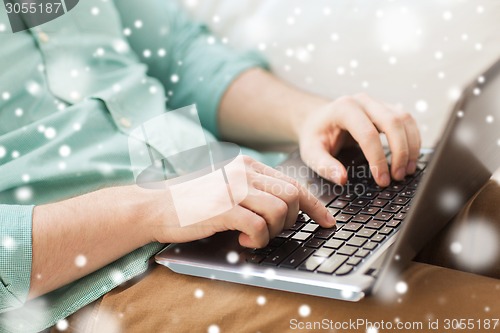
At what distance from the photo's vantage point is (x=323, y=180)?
87cm

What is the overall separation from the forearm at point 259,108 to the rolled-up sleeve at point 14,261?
522mm

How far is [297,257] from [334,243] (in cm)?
5

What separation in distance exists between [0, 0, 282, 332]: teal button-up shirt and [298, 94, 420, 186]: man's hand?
0.20 meters

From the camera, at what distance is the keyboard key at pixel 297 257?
2.12 feet

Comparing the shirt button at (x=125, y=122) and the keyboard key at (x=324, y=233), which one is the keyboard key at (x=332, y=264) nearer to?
the keyboard key at (x=324, y=233)

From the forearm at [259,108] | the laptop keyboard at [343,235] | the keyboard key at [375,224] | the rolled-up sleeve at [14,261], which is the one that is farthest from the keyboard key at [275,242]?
the forearm at [259,108]

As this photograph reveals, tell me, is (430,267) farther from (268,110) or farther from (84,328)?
(268,110)

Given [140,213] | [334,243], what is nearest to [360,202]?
[334,243]

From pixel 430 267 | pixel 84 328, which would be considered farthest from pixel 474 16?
pixel 84 328

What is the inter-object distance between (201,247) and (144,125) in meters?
0.29

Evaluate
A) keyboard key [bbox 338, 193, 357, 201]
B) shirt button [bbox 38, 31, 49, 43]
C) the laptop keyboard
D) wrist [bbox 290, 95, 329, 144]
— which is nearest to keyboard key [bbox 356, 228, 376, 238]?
the laptop keyboard

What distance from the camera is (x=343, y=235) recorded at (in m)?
0.70

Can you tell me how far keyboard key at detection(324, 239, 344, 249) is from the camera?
67 centimetres

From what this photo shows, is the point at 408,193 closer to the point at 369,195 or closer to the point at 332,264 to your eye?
the point at 369,195
